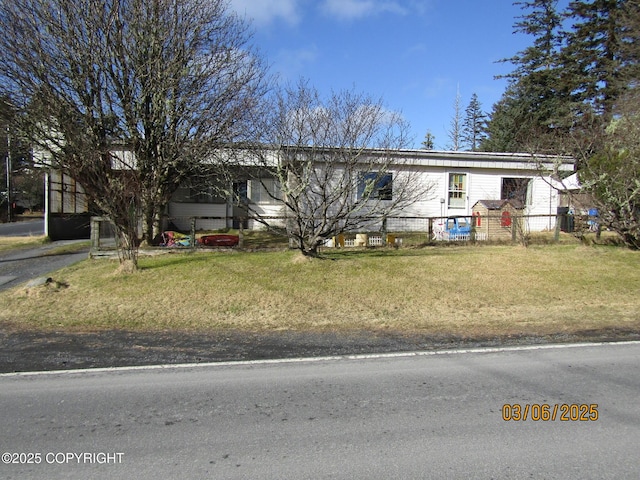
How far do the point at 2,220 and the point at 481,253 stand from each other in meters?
43.2

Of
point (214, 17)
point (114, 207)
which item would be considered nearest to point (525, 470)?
Answer: point (114, 207)

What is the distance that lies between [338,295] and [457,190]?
1324 centimetres

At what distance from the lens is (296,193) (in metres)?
10.9

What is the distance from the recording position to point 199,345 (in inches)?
251

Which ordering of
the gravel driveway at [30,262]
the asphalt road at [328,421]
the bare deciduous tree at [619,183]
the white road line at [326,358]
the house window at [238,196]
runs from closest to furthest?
the asphalt road at [328,421]
the white road line at [326,358]
the gravel driveway at [30,262]
the house window at [238,196]
the bare deciduous tree at [619,183]

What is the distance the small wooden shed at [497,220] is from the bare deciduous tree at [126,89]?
9.78 meters

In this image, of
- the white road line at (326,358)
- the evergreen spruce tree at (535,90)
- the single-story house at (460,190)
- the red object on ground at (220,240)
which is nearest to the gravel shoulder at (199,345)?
the white road line at (326,358)

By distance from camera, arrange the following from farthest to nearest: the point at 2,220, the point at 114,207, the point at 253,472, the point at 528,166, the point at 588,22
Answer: the point at 2,220
the point at 588,22
the point at 528,166
the point at 114,207
the point at 253,472

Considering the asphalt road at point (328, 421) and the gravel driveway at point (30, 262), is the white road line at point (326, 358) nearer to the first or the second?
the asphalt road at point (328, 421)

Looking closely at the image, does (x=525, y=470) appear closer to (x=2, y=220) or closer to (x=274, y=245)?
(x=274, y=245)

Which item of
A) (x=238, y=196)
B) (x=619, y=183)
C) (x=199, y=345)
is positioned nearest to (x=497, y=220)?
(x=619, y=183)

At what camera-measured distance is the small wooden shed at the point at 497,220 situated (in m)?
16.7

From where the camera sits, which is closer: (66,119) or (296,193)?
(296,193)

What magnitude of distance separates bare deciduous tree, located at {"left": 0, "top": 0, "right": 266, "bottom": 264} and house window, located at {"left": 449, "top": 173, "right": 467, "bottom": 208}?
1078 centimetres
